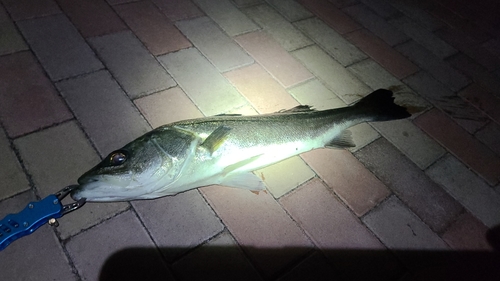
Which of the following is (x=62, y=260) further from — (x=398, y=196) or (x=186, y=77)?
(x=398, y=196)

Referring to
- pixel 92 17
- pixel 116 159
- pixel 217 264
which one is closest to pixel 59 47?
pixel 92 17

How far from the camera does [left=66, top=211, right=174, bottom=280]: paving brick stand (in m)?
2.24

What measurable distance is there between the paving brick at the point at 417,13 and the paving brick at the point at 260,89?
10.7 ft

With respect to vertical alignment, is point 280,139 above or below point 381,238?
above

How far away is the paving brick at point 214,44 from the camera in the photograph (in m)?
3.87

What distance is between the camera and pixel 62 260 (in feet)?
7.30

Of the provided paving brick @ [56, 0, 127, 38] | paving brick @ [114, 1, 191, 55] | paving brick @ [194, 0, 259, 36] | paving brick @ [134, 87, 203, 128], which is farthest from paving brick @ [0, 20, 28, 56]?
paving brick @ [194, 0, 259, 36]

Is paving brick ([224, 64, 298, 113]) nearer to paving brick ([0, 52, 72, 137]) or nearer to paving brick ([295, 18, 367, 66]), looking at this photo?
paving brick ([295, 18, 367, 66])

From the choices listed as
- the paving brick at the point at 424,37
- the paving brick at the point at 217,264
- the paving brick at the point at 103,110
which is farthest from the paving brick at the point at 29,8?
the paving brick at the point at 424,37

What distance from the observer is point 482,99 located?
417 centimetres

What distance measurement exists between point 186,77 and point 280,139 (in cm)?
145

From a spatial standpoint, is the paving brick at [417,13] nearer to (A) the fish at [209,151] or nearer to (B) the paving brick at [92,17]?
(A) the fish at [209,151]

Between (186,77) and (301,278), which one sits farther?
(186,77)

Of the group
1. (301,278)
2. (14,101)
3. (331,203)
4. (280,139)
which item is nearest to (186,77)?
(280,139)
